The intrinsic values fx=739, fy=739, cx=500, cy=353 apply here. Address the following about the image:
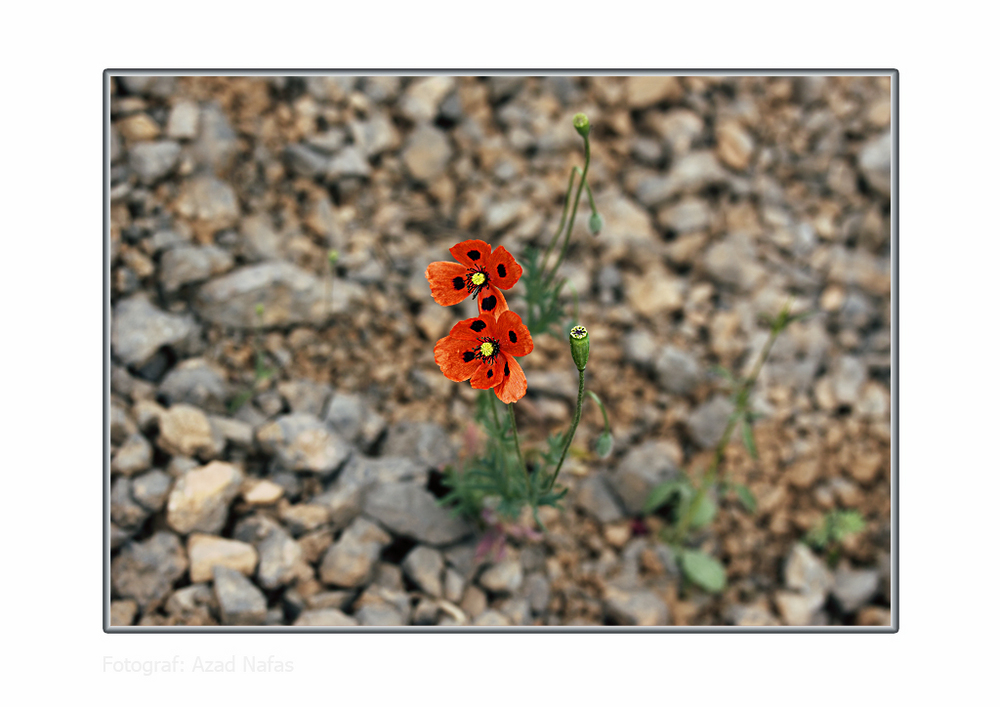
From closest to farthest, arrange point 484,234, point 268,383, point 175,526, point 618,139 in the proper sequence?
1. point 175,526
2. point 268,383
3. point 484,234
4. point 618,139

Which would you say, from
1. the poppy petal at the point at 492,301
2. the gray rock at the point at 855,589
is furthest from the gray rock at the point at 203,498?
the gray rock at the point at 855,589

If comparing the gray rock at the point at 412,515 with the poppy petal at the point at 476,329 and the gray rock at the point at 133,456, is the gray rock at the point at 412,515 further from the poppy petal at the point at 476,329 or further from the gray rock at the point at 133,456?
the poppy petal at the point at 476,329

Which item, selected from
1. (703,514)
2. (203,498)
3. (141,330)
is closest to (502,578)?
(703,514)

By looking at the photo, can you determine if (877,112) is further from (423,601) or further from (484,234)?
(423,601)

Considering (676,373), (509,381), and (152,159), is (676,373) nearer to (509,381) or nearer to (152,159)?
(509,381)

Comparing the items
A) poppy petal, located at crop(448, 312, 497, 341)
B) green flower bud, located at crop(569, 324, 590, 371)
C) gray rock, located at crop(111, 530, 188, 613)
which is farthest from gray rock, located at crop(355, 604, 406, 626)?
green flower bud, located at crop(569, 324, 590, 371)

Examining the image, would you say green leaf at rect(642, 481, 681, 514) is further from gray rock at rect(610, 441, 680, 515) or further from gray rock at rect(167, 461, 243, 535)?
gray rock at rect(167, 461, 243, 535)

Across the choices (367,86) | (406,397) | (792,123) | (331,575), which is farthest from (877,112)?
(331,575)
